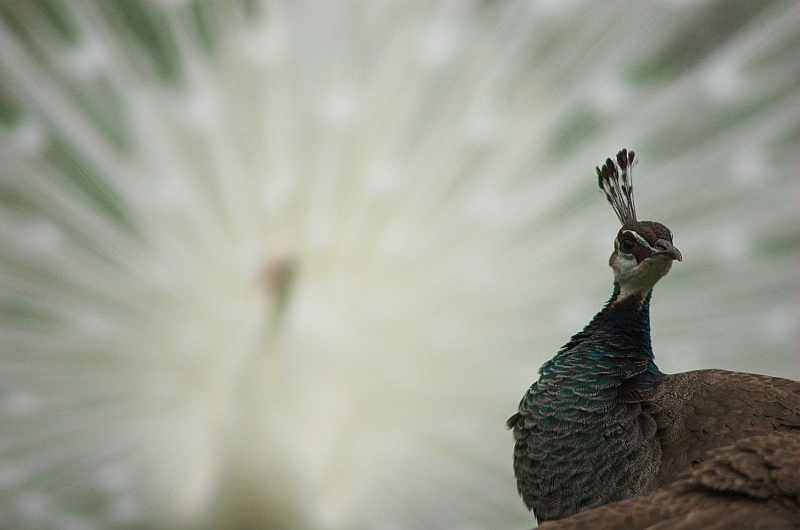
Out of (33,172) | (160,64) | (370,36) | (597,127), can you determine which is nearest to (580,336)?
(597,127)

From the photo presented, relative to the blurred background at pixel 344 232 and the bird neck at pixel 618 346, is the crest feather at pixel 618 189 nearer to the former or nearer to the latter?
the bird neck at pixel 618 346

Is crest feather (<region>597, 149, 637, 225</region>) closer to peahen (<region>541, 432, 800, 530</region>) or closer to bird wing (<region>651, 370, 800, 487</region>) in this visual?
bird wing (<region>651, 370, 800, 487</region>)

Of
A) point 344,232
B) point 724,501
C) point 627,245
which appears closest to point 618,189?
point 627,245

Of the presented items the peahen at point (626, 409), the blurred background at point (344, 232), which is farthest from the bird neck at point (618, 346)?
the blurred background at point (344, 232)

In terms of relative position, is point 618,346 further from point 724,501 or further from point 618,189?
point 724,501

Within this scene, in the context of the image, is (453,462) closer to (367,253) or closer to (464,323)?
(464,323)

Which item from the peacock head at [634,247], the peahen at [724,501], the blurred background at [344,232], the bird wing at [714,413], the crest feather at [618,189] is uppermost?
the blurred background at [344,232]
